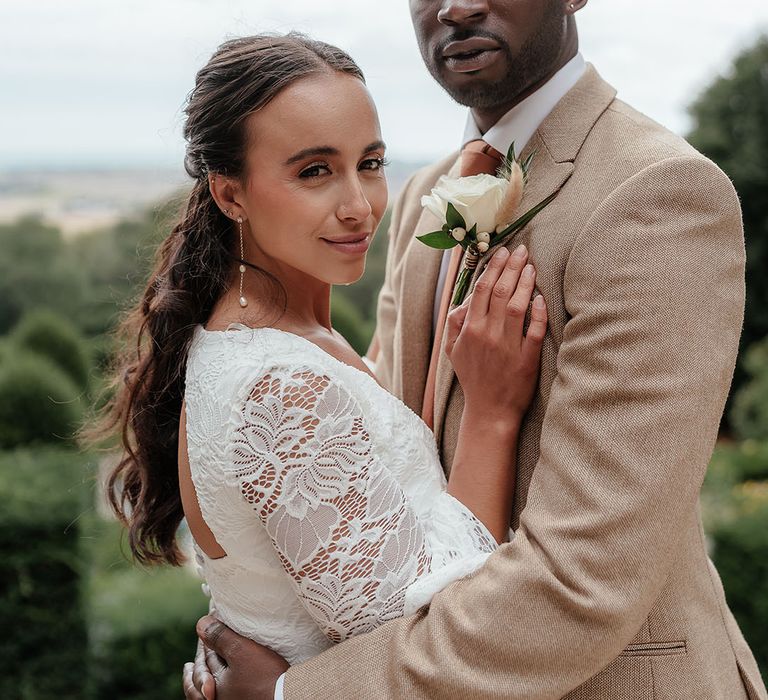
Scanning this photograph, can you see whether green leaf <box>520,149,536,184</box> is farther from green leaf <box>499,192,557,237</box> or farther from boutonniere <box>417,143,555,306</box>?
green leaf <box>499,192,557,237</box>

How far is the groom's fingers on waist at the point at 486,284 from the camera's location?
6.78ft

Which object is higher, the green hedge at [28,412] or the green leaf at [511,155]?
the green leaf at [511,155]

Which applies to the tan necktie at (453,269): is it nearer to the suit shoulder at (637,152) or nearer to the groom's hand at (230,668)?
the suit shoulder at (637,152)

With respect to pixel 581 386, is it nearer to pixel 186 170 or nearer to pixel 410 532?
pixel 410 532

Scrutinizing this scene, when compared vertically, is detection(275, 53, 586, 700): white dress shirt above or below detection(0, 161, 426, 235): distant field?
above

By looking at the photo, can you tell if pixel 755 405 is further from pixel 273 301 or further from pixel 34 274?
pixel 273 301

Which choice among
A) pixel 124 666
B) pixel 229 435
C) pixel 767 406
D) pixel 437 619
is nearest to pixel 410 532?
pixel 437 619

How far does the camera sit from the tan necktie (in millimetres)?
2303

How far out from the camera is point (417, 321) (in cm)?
248

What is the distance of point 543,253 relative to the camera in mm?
2010

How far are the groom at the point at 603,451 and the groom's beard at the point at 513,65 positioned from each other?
0.02m

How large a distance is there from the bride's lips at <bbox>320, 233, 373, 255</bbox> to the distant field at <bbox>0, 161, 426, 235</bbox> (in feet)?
40.4

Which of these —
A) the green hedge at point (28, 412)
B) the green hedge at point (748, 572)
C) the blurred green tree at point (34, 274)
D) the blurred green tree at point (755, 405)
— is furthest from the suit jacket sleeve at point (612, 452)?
the blurred green tree at point (34, 274)

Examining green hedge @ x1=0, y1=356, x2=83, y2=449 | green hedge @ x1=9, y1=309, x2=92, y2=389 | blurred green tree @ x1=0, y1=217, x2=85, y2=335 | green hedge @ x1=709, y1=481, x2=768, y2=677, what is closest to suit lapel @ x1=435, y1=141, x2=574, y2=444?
green hedge @ x1=709, y1=481, x2=768, y2=677
